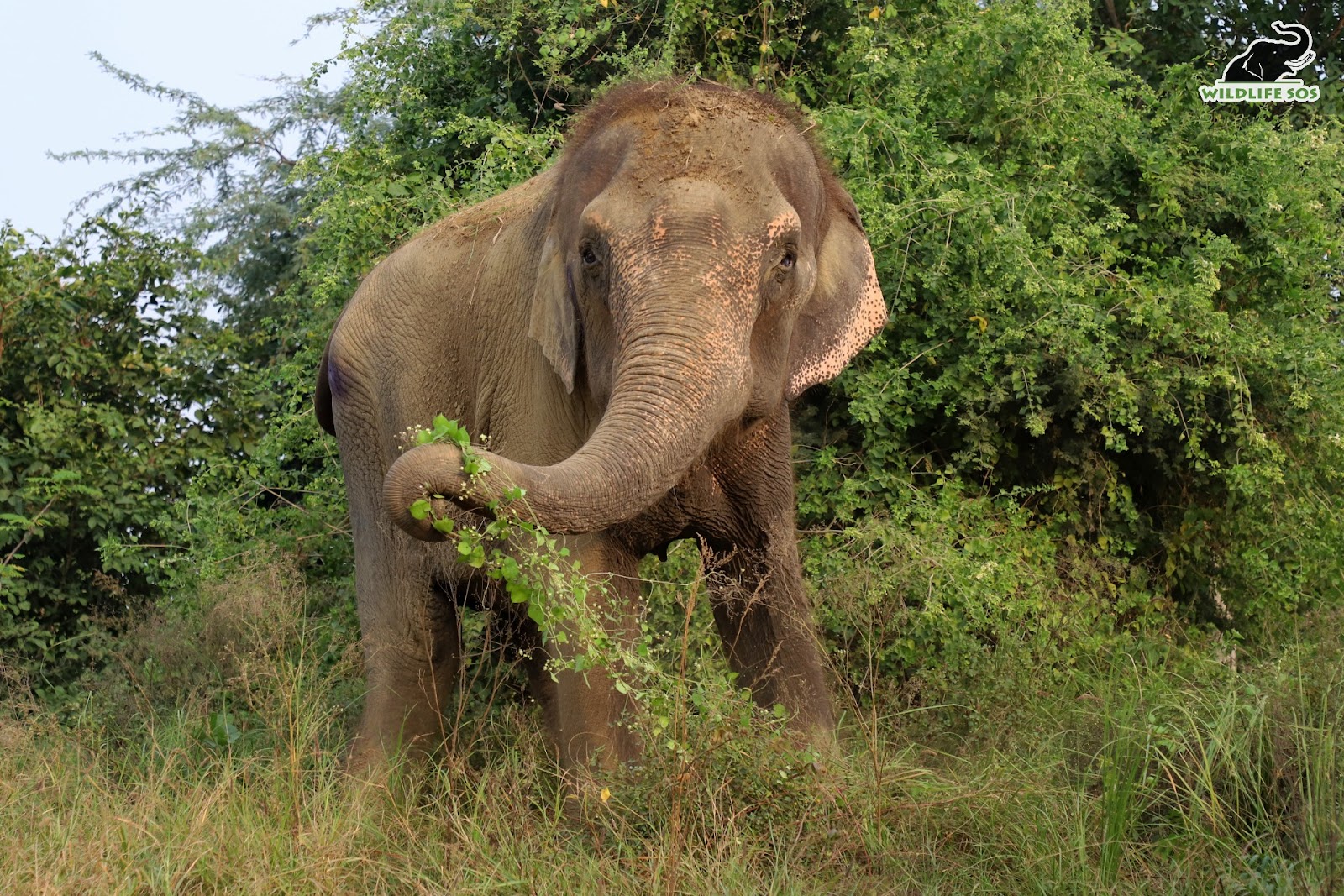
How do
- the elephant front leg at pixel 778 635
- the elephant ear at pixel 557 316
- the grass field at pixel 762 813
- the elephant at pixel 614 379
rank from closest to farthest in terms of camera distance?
the grass field at pixel 762 813 → the elephant at pixel 614 379 → the elephant ear at pixel 557 316 → the elephant front leg at pixel 778 635

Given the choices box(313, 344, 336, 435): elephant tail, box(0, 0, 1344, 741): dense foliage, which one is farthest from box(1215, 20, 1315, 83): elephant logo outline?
box(313, 344, 336, 435): elephant tail

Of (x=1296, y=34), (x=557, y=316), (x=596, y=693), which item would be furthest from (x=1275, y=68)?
(x=596, y=693)

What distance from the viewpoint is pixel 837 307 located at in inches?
196

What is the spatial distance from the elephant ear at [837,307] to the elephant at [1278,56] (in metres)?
5.22

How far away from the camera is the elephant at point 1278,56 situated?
31.1 ft

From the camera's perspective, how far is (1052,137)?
7500 mm

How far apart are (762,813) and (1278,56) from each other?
7365mm

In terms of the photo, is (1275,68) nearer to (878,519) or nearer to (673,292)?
(878,519)

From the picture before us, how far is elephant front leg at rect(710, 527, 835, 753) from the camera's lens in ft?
16.3

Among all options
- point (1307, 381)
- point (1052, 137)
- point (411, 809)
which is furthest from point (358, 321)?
point (1307, 381)

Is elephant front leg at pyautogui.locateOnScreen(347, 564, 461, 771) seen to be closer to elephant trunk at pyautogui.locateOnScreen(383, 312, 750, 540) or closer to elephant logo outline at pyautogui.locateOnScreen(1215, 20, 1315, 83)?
elephant trunk at pyautogui.locateOnScreen(383, 312, 750, 540)

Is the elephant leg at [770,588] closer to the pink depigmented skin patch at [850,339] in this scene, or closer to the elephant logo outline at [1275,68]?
the pink depigmented skin patch at [850,339]

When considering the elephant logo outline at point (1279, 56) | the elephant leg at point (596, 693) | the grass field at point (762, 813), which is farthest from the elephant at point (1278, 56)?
the elephant leg at point (596, 693)

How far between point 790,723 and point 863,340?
48.1 inches
